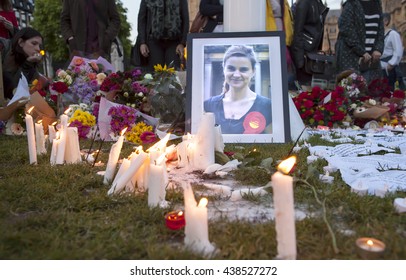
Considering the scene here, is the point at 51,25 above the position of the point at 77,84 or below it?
above

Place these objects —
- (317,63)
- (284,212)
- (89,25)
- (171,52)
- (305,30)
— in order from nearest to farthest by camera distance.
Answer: (284,212) → (171,52) → (89,25) → (305,30) → (317,63)

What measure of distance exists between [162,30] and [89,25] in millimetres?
1179

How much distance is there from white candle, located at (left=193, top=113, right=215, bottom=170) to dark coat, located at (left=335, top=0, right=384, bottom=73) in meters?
4.74

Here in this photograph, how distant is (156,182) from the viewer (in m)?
1.71

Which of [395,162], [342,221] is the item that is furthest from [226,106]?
[342,221]

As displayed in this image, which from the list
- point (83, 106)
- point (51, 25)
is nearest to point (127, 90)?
point (83, 106)

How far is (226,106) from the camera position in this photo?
3.70m

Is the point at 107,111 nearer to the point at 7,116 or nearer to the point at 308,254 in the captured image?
A: the point at 7,116

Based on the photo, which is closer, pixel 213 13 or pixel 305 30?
pixel 213 13

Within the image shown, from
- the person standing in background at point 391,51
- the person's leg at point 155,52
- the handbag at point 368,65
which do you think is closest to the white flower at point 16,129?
the person's leg at point 155,52

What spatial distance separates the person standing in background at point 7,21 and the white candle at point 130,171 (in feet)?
16.1

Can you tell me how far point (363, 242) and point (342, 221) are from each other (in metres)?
0.33

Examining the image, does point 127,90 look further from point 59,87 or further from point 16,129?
point 16,129
